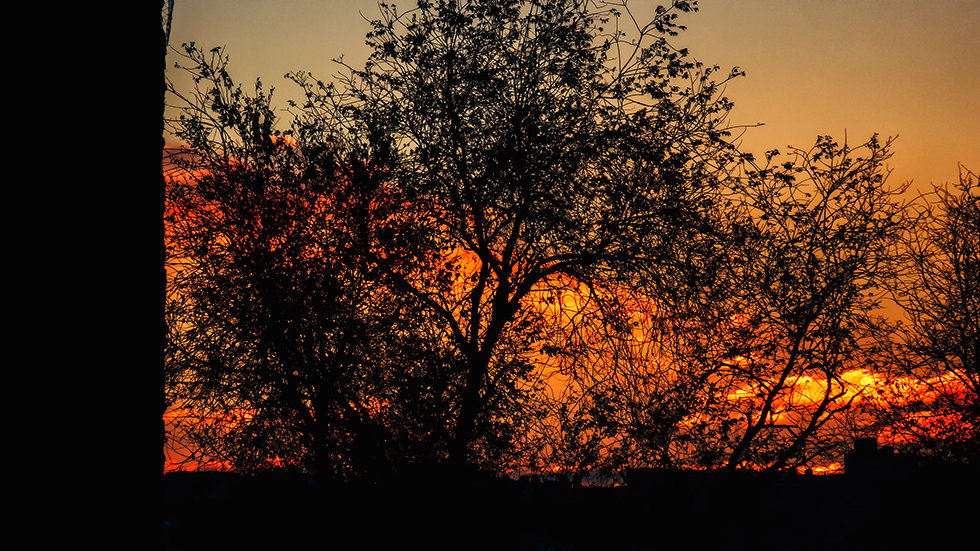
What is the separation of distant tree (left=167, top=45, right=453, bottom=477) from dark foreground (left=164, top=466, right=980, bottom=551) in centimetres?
143

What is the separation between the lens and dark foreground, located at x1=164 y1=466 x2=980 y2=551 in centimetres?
1230

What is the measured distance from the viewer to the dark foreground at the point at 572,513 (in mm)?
12305

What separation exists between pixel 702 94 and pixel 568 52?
10.9 ft

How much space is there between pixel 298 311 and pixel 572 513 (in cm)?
990

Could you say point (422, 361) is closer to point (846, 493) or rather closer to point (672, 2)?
point (672, 2)

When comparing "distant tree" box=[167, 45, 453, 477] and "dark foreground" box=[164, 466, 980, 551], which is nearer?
"dark foreground" box=[164, 466, 980, 551]

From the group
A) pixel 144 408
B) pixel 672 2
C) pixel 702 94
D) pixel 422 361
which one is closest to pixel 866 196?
pixel 702 94

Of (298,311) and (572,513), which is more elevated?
(298,311)

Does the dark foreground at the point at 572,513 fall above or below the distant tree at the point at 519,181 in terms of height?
below

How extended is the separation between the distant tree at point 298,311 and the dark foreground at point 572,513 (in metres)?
1.43

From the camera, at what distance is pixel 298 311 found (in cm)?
1505

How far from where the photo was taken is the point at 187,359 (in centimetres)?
1605

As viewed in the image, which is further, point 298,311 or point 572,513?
point 572,513

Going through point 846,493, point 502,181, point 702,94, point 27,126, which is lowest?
point 846,493
